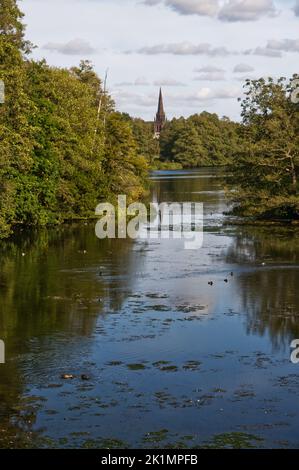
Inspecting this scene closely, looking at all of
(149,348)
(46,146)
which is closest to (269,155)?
(46,146)

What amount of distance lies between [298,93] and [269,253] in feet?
63.9

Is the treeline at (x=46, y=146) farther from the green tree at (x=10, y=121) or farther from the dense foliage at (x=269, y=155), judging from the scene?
the dense foliage at (x=269, y=155)

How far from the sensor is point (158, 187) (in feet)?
369

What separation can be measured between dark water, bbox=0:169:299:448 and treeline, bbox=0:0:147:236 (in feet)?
24.5

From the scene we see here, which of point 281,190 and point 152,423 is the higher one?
point 281,190

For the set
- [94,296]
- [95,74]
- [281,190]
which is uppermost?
[95,74]

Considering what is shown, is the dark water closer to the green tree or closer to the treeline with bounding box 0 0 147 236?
the green tree

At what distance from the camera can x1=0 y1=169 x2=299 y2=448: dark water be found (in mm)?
16516

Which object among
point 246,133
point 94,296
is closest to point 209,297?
point 94,296

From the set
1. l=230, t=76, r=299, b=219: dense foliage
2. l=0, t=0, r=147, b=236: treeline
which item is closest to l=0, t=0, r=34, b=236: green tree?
l=0, t=0, r=147, b=236: treeline

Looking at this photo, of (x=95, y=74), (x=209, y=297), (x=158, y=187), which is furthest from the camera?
(x=158, y=187)

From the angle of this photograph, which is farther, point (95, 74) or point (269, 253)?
point (95, 74)
